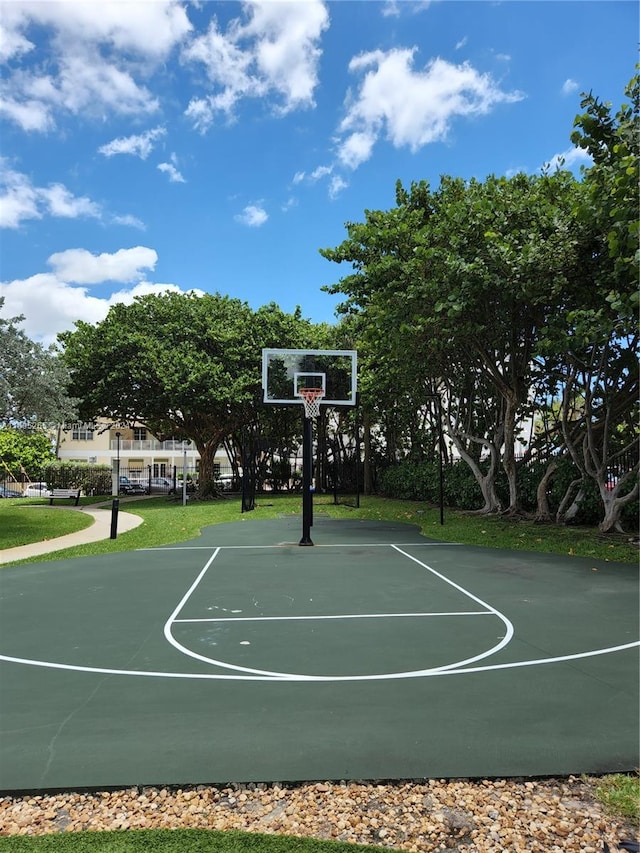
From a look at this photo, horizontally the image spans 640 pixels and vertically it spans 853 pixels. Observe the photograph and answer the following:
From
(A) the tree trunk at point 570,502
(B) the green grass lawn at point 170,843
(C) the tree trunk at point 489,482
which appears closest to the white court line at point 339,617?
(B) the green grass lawn at point 170,843

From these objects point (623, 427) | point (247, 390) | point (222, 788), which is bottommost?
point (222, 788)

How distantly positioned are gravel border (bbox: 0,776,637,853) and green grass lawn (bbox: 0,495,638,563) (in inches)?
317

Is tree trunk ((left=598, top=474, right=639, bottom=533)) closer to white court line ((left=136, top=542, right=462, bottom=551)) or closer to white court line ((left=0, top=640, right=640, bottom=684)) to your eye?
white court line ((left=136, top=542, right=462, bottom=551))

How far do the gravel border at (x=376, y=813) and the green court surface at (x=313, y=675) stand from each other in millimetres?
104

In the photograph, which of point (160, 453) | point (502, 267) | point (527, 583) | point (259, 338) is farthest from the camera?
point (160, 453)

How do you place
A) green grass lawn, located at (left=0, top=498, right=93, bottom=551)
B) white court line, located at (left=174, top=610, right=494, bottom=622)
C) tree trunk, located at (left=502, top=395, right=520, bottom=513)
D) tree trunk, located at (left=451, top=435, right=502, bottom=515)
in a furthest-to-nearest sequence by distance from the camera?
tree trunk, located at (left=451, top=435, right=502, bottom=515), tree trunk, located at (left=502, top=395, right=520, bottom=513), green grass lawn, located at (left=0, top=498, right=93, bottom=551), white court line, located at (left=174, top=610, right=494, bottom=622)

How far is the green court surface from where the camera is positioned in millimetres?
3352

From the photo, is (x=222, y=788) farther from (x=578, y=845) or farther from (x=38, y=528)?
(x=38, y=528)

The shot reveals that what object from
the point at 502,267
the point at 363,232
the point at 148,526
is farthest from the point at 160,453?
the point at 502,267

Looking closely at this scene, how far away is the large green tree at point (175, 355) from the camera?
22638 mm

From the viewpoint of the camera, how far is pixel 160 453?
5647 cm

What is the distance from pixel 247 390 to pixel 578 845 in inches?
896

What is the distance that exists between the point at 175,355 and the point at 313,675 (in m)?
19.4

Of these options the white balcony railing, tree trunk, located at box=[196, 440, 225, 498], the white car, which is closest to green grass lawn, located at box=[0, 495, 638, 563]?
tree trunk, located at box=[196, 440, 225, 498]
